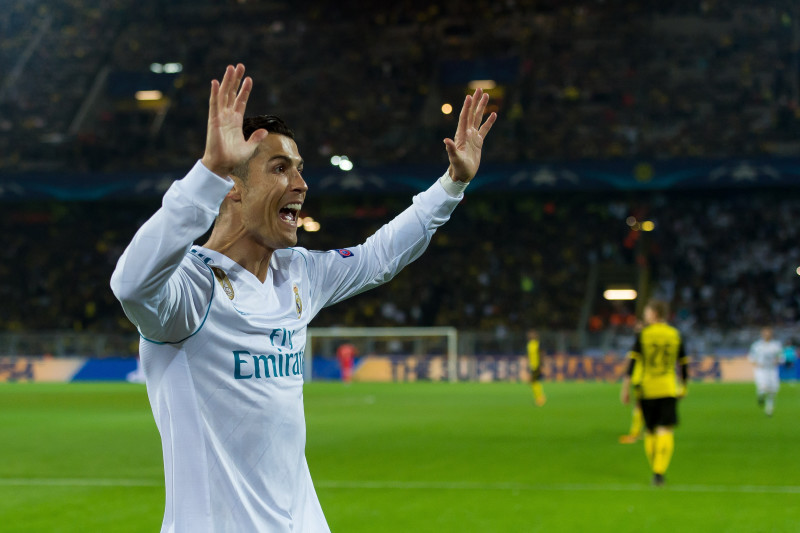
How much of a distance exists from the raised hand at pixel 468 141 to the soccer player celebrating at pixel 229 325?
28.2 inches

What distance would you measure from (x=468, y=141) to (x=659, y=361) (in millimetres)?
8971

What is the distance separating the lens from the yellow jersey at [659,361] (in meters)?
12.1

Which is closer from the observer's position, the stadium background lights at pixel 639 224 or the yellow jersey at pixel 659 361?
the yellow jersey at pixel 659 361

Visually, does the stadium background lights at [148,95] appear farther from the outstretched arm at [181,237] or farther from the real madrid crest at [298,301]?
the outstretched arm at [181,237]

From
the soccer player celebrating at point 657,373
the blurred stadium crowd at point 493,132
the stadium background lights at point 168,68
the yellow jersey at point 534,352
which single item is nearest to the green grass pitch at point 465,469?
the soccer player celebrating at point 657,373

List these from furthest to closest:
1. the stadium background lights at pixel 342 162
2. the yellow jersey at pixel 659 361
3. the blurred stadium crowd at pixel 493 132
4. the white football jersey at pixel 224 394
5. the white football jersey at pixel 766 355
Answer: the blurred stadium crowd at pixel 493 132 → the stadium background lights at pixel 342 162 → the white football jersey at pixel 766 355 → the yellow jersey at pixel 659 361 → the white football jersey at pixel 224 394

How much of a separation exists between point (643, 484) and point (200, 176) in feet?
33.4

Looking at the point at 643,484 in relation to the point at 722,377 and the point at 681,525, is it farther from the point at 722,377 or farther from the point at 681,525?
the point at 722,377

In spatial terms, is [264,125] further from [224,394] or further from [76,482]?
[76,482]

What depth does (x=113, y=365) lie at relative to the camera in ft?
121

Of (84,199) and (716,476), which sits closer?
(716,476)

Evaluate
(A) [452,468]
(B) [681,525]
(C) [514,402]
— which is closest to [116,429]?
(A) [452,468]

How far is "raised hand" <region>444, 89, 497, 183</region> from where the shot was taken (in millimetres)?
3678

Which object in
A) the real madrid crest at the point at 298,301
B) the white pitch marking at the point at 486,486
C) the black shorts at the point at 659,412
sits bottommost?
the white pitch marking at the point at 486,486
